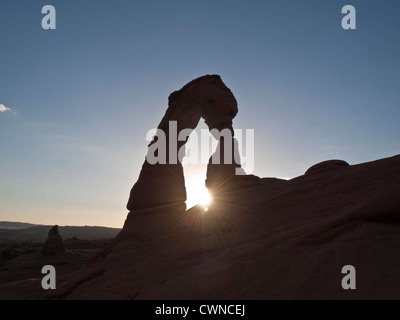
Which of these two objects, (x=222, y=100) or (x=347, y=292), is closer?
(x=347, y=292)

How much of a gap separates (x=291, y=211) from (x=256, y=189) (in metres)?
3.06

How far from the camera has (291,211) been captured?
698 centimetres

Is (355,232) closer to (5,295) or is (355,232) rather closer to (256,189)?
(256,189)

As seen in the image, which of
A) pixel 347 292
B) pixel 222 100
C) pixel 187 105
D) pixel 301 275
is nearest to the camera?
pixel 347 292

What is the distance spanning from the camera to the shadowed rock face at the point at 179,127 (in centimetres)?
1329

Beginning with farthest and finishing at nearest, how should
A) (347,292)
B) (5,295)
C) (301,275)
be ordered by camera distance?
(5,295), (301,275), (347,292)

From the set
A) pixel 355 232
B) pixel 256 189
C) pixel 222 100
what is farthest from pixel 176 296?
pixel 222 100

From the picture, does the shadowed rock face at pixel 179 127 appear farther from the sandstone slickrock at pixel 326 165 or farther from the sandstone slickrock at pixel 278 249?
the sandstone slickrock at pixel 326 165

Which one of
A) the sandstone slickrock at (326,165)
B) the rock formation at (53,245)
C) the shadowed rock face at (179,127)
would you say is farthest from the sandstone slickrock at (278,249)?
the rock formation at (53,245)

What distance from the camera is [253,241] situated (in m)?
6.06

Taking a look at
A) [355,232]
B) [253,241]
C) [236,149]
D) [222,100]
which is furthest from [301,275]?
[222,100]

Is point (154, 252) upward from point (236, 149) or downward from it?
downward
